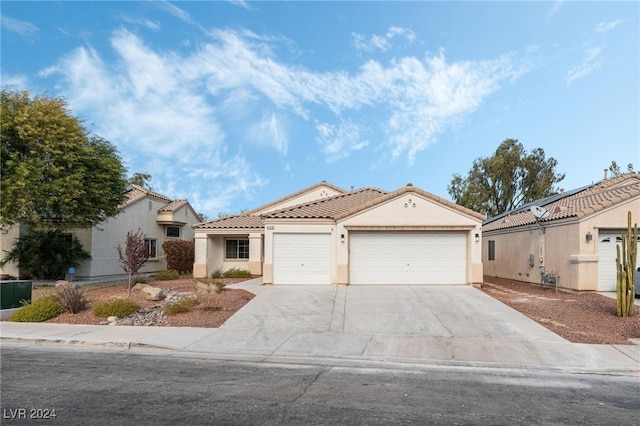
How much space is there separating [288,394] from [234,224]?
1825 cm

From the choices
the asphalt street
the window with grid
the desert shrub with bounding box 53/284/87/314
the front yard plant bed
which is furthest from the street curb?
the window with grid

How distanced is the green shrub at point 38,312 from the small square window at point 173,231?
1759 cm

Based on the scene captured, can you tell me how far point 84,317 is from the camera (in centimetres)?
1192

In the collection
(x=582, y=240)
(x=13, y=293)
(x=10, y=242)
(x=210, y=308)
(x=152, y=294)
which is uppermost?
(x=582, y=240)

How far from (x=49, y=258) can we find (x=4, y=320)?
1148cm

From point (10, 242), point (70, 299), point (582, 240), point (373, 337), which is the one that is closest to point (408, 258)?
point (582, 240)

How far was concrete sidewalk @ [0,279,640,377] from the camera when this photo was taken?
8180mm

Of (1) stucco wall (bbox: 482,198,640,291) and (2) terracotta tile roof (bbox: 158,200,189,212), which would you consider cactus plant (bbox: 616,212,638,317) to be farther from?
(2) terracotta tile roof (bbox: 158,200,189,212)

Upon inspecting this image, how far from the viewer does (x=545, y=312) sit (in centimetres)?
1258

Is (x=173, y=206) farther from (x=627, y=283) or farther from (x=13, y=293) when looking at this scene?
(x=627, y=283)

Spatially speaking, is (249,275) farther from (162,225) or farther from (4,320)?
(4,320)

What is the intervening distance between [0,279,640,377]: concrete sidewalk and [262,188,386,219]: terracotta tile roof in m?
4.47

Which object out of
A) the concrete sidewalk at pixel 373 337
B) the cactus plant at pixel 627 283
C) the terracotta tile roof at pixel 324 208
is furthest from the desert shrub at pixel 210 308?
the cactus plant at pixel 627 283

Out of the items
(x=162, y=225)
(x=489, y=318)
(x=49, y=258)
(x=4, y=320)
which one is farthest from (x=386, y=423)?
(x=162, y=225)
